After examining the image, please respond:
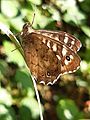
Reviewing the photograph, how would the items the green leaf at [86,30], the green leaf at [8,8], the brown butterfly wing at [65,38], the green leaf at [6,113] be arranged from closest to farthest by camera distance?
the brown butterfly wing at [65,38], the green leaf at [6,113], the green leaf at [8,8], the green leaf at [86,30]

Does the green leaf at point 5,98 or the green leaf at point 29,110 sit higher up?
the green leaf at point 5,98

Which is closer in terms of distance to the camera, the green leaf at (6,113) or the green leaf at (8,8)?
the green leaf at (6,113)

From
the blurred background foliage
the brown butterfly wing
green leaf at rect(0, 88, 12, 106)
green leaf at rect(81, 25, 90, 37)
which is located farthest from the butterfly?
green leaf at rect(81, 25, 90, 37)

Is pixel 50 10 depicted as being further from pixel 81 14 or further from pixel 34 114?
pixel 34 114

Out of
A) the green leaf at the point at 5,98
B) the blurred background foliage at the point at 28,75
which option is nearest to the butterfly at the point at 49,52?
the blurred background foliage at the point at 28,75

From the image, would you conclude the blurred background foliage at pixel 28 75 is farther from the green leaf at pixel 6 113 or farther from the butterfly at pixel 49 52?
the butterfly at pixel 49 52

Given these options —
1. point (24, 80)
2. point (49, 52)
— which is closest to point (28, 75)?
point (24, 80)

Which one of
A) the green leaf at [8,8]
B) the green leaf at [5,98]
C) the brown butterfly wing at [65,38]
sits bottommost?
the green leaf at [5,98]

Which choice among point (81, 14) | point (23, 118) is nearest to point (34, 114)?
point (23, 118)

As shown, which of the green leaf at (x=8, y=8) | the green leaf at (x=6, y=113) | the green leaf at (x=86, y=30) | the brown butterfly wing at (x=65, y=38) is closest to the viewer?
the brown butterfly wing at (x=65, y=38)
